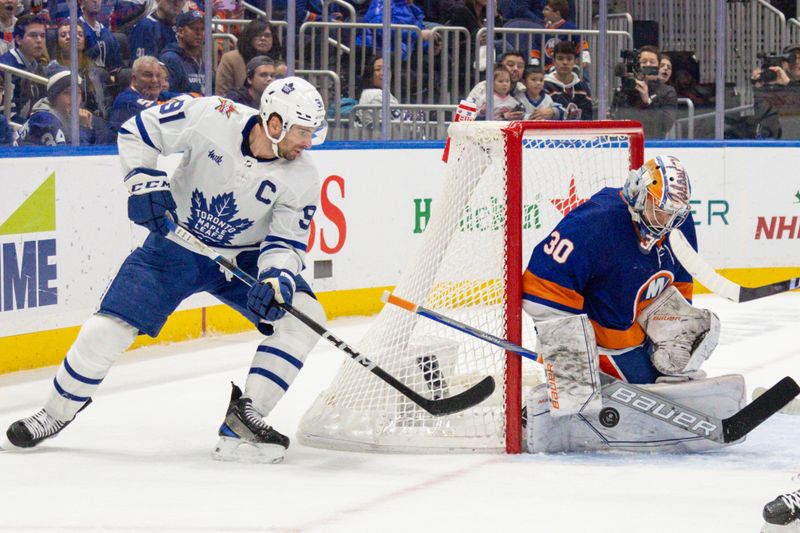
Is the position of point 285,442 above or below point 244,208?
below

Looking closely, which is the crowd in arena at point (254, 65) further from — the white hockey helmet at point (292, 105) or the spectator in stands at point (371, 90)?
the white hockey helmet at point (292, 105)

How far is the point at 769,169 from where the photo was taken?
7.85m

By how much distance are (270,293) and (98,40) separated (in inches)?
88.5

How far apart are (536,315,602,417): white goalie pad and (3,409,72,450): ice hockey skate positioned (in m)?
1.33

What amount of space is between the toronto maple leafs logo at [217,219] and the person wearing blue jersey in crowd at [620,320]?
2.66ft

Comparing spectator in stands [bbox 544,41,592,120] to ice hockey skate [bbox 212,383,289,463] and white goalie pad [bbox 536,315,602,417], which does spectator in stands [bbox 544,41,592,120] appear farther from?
ice hockey skate [bbox 212,383,289,463]

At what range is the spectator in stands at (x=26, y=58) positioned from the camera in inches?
208

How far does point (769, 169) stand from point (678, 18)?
978mm

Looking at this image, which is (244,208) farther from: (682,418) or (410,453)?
(682,418)

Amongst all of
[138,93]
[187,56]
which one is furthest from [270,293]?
[187,56]

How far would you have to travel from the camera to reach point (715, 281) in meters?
3.94

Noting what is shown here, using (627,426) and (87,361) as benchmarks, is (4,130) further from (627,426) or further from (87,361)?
(627,426)

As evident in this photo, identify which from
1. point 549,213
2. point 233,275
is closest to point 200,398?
point 233,275

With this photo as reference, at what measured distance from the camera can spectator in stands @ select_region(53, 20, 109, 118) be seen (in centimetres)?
546
